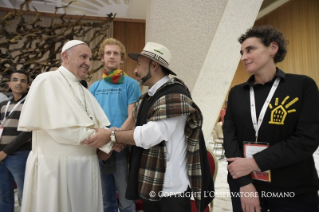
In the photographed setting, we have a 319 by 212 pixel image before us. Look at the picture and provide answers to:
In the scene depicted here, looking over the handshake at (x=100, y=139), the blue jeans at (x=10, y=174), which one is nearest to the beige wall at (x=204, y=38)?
the handshake at (x=100, y=139)

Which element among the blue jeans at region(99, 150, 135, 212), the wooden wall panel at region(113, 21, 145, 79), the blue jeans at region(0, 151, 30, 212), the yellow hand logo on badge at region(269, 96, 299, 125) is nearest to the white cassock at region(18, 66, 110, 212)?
the blue jeans at region(99, 150, 135, 212)

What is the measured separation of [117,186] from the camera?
2.00 m

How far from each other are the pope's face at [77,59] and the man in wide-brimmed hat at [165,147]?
556 millimetres

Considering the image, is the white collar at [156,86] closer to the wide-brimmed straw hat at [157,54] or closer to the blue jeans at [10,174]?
the wide-brimmed straw hat at [157,54]

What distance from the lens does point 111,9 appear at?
30.2 ft

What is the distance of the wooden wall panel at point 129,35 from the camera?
1099 cm

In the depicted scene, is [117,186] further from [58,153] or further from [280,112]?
[280,112]

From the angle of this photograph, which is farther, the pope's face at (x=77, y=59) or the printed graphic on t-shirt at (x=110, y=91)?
the printed graphic on t-shirt at (x=110, y=91)

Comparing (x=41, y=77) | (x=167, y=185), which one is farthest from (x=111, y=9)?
(x=167, y=185)

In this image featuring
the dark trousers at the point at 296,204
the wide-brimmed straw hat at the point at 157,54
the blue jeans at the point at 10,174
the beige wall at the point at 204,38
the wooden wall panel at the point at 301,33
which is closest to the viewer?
the dark trousers at the point at 296,204

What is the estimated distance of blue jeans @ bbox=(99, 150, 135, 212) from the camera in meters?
1.97

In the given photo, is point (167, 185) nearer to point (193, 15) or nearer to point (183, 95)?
point (183, 95)

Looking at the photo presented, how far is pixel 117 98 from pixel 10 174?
1.65m

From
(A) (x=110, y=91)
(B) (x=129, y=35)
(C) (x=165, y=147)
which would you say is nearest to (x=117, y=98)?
(A) (x=110, y=91)
